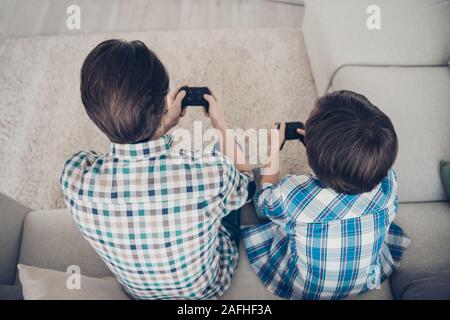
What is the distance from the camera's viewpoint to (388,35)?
1.35 metres

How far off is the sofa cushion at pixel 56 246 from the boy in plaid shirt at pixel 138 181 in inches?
11.7

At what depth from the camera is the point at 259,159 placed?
58.3 inches

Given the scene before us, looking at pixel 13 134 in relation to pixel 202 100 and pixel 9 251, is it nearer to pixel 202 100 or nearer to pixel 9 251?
pixel 9 251

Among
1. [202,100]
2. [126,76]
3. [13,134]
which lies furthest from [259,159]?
[13,134]

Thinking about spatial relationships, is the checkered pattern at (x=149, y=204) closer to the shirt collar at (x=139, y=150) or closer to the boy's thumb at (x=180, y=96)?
the shirt collar at (x=139, y=150)

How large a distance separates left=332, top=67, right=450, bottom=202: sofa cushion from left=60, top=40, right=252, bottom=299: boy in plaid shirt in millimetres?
701

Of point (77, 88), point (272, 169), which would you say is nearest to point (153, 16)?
point (77, 88)

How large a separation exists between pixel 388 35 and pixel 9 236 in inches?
58.6

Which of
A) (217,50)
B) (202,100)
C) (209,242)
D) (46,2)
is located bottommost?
(209,242)

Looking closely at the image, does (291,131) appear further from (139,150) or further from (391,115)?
(139,150)

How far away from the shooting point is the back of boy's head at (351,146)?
26.8 inches

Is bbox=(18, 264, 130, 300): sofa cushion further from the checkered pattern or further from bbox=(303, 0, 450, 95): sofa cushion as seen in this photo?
bbox=(303, 0, 450, 95): sofa cushion

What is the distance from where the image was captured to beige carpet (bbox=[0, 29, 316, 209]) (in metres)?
1.49
